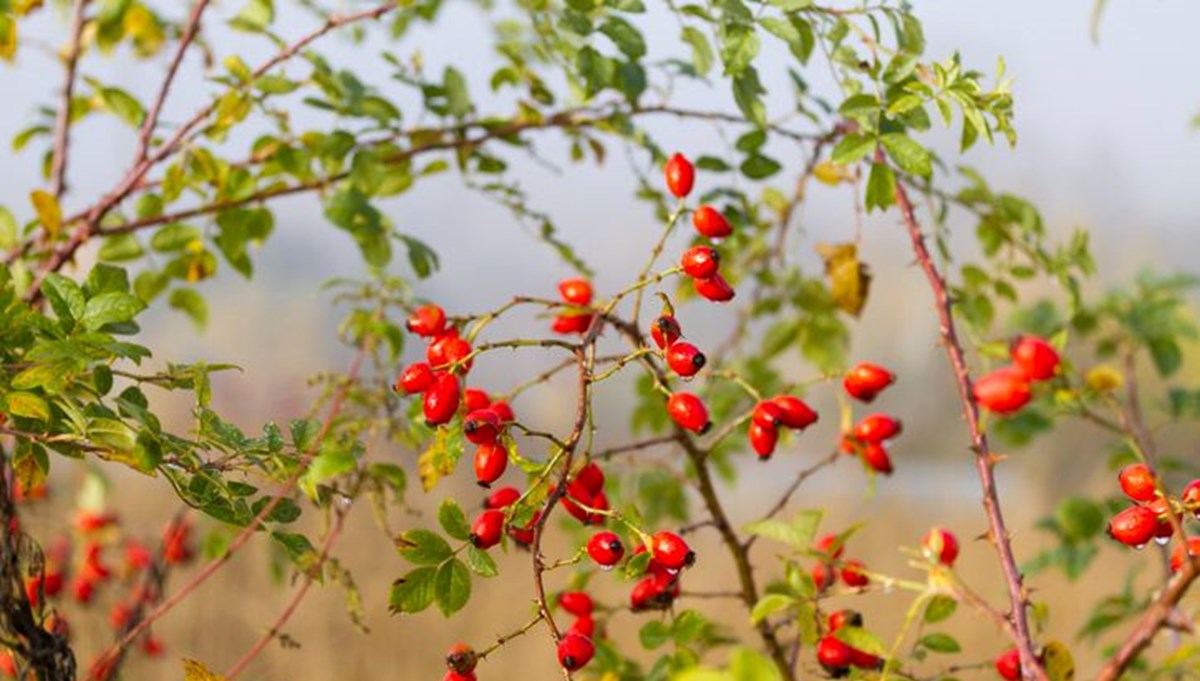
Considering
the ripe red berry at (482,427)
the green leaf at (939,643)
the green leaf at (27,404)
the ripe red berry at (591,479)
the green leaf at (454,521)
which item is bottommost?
the green leaf at (939,643)

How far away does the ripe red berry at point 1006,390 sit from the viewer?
57 cm

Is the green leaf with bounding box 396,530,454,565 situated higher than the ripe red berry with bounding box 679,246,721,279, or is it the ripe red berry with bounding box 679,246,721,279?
the ripe red berry with bounding box 679,246,721,279

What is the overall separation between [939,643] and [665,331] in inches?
13.0

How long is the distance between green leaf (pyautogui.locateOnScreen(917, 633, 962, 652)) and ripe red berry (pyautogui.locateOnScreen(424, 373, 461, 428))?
0.36m

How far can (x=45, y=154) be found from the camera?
140 cm

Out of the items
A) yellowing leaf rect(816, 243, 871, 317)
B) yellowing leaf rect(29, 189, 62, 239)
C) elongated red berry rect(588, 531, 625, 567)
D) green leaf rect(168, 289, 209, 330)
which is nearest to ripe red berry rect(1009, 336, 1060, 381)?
elongated red berry rect(588, 531, 625, 567)

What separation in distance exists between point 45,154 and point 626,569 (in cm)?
97

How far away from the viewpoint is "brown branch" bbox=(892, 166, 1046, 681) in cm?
66

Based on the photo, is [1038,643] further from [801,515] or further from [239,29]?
[239,29]

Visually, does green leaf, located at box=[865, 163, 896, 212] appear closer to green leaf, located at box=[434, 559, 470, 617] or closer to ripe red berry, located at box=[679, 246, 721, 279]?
ripe red berry, located at box=[679, 246, 721, 279]

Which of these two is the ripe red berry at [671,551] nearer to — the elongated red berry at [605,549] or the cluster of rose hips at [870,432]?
the elongated red berry at [605,549]

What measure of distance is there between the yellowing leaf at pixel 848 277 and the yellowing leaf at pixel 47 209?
63 centimetres

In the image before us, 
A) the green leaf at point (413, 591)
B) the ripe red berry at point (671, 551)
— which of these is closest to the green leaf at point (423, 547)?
the green leaf at point (413, 591)

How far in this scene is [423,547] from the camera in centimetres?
68
